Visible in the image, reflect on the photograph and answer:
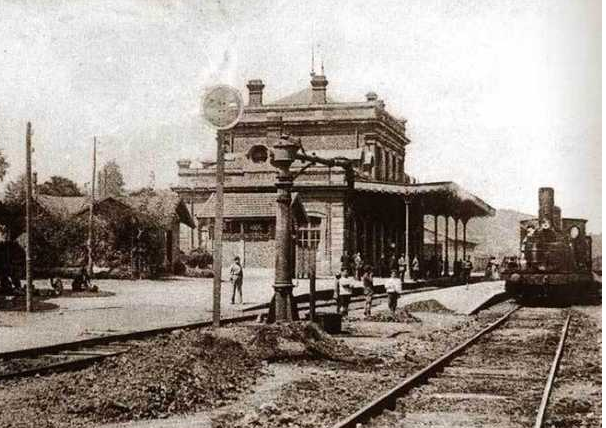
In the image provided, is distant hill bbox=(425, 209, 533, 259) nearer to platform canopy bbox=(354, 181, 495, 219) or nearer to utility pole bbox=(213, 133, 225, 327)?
platform canopy bbox=(354, 181, 495, 219)

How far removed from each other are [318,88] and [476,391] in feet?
127

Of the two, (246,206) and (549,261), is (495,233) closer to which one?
(246,206)

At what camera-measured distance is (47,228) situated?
82.8 ft

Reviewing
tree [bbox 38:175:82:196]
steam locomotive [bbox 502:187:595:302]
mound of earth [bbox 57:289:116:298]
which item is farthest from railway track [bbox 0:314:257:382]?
tree [bbox 38:175:82:196]

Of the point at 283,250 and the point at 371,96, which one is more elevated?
the point at 371,96

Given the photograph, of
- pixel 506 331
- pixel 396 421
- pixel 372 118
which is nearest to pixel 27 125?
pixel 506 331

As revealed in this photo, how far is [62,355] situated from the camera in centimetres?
973

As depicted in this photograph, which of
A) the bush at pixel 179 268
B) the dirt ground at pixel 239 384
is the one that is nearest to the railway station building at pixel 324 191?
the bush at pixel 179 268

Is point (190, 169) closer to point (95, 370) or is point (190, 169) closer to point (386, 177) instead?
point (386, 177)

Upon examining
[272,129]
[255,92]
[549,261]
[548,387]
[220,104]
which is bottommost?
[548,387]

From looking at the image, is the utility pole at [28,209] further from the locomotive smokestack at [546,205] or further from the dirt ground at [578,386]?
the locomotive smokestack at [546,205]

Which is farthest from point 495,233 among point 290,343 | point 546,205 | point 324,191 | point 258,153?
point 290,343

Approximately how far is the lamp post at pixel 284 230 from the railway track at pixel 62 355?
2.08 m

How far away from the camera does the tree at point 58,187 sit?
211 ft
